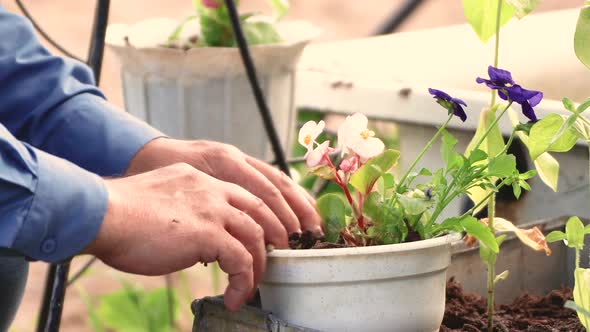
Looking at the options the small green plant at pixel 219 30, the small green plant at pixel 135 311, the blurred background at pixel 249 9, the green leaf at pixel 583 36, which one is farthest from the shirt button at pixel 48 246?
the blurred background at pixel 249 9

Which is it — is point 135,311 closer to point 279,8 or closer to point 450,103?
point 279,8

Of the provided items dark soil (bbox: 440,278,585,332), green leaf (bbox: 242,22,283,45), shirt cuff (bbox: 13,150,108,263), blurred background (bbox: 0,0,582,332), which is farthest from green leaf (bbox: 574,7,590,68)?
blurred background (bbox: 0,0,582,332)

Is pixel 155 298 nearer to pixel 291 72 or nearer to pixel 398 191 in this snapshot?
pixel 291 72

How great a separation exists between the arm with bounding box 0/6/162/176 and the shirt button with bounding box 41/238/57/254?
270 millimetres

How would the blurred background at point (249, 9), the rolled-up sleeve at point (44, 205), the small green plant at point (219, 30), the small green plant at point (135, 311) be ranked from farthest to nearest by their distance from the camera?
1. the blurred background at point (249, 9)
2. the small green plant at point (135, 311)
3. the small green plant at point (219, 30)
4. the rolled-up sleeve at point (44, 205)

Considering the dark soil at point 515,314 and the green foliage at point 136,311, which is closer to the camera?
the dark soil at point 515,314

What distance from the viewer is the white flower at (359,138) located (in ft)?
2.66

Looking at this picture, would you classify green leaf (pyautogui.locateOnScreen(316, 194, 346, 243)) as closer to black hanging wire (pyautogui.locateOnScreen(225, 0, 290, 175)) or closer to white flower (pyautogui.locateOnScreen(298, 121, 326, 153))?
white flower (pyautogui.locateOnScreen(298, 121, 326, 153))

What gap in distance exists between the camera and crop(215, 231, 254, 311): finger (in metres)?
0.77

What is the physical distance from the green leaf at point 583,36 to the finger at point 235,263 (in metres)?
0.33

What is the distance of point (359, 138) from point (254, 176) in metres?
0.12

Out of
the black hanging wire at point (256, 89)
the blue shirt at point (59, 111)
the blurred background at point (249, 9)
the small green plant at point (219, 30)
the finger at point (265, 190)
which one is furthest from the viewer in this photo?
the blurred background at point (249, 9)

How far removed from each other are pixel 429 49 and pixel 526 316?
2.52 ft

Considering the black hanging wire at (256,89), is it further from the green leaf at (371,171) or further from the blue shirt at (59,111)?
the green leaf at (371,171)
